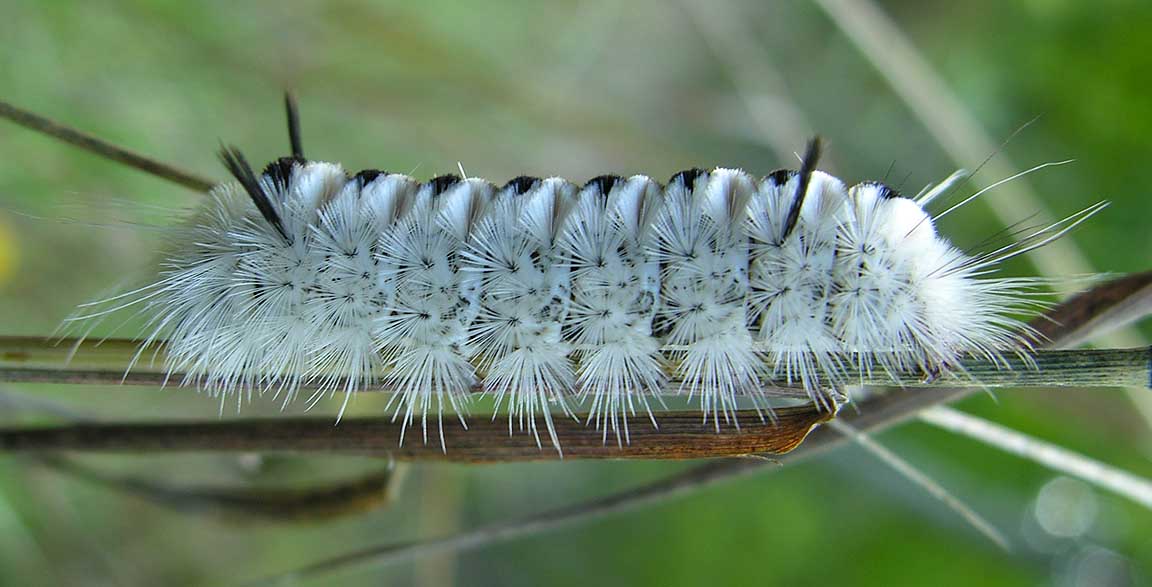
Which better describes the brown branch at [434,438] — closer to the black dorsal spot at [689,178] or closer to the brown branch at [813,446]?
the brown branch at [813,446]

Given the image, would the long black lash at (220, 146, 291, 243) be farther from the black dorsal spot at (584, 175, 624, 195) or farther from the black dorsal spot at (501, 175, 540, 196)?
the black dorsal spot at (584, 175, 624, 195)

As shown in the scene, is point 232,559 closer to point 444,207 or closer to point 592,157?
point 592,157

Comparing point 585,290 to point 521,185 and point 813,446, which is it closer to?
point 521,185

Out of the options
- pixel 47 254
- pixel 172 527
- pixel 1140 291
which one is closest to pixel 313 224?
pixel 1140 291

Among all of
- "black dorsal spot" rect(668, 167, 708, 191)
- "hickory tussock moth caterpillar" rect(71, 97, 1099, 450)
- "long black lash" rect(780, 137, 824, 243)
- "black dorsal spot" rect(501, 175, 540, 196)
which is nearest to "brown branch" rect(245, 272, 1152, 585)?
"hickory tussock moth caterpillar" rect(71, 97, 1099, 450)

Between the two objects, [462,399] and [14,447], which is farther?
[14,447]


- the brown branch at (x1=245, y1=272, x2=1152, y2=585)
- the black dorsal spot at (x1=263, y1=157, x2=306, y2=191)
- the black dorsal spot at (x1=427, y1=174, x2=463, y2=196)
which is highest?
the black dorsal spot at (x1=263, y1=157, x2=306, y2=191)
